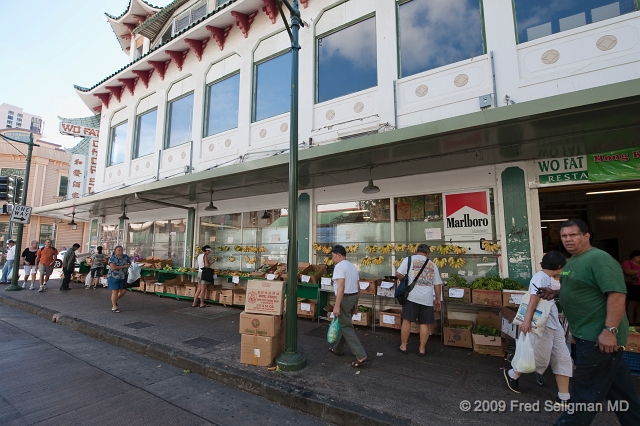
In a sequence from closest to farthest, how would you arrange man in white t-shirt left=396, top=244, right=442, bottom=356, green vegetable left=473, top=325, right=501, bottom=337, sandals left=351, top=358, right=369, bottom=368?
sandals left=351, top=358, right=369, bottom=368 < man in white t-shirt left=396, top=244, right=442, bottom=356 < green vegetable left=473, top=325, right=501, bottom=337

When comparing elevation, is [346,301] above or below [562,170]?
below

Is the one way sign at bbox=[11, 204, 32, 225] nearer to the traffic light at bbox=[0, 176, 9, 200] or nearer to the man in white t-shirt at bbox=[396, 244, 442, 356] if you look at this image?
the traffic light at bbox=[0, 176, 9, 200]

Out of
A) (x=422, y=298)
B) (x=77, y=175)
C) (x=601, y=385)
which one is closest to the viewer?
(x=601, y=385)

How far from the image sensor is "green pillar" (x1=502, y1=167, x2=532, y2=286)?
638 cm

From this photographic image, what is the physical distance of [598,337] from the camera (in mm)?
2801

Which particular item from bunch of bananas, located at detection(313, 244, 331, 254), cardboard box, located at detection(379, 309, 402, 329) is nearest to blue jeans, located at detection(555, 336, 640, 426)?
cardboard box, located at detection(379, 309, 402, 329)

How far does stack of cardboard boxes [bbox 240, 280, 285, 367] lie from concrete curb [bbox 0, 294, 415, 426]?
1.03ft

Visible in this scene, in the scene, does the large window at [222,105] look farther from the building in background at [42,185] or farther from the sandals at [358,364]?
the building in background at [42,185]

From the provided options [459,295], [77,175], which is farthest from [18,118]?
[459,295]

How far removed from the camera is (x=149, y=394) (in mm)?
4273

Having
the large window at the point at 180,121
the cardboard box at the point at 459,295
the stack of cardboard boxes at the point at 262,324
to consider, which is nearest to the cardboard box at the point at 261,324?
the stack of cardboard boxes at the point at 262,324

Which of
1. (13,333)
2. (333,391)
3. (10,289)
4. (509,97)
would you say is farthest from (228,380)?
(10,289)

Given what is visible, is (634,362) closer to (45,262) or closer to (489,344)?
(489,344)

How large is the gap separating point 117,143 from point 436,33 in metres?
14.8
